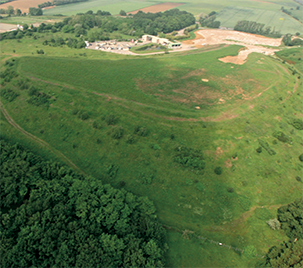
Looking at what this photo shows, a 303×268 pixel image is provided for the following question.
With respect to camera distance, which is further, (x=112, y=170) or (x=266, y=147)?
(x=266, y=147)

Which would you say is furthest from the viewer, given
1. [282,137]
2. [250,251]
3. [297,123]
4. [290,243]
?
[297,123]

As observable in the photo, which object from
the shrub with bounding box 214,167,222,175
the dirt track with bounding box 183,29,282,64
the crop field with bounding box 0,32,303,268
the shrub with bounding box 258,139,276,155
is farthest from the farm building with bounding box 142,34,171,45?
the shrub with bounding box 214,167,222,175

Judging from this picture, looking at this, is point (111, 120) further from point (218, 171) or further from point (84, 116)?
point (218, 171)

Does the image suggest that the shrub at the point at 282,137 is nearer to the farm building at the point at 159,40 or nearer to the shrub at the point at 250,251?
the shrub at the point at 250,251

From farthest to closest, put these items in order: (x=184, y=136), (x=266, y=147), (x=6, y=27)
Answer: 1. (x=6, y=27)
2. (x=184, y=136)
3. (x=266, y=147)

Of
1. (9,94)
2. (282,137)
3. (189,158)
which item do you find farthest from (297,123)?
(9,94)

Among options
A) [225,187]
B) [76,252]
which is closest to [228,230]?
[225,187]

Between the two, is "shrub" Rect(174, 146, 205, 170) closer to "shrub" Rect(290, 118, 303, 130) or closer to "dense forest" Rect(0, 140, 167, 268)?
"dense forest" Rect(0, 140, 167, 268)
